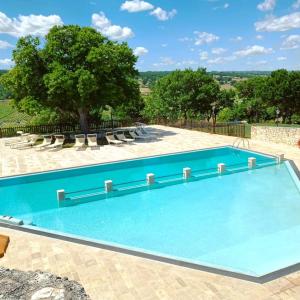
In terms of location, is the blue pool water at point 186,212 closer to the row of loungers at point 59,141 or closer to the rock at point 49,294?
the rock at point 49,294

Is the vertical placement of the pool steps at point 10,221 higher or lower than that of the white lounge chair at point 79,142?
lower

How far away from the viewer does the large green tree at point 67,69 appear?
60.4 feet

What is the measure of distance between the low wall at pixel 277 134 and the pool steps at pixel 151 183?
3780 mm

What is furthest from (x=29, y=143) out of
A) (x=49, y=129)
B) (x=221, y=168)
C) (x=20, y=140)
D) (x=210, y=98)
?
(x=210, y=98)

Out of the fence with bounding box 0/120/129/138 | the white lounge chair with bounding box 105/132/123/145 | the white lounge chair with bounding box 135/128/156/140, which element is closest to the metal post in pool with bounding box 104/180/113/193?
the white lounge chair with bounding box 105/132/123/145

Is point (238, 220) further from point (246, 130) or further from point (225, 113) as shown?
point (225, 113)

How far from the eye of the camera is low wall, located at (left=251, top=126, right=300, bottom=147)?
57.9ft

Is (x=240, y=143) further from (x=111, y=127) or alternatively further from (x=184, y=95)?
(x=184, y=95)

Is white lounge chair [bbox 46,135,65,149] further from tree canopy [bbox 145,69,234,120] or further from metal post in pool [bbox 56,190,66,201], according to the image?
tree canopy [bbox 145,69,234,120]

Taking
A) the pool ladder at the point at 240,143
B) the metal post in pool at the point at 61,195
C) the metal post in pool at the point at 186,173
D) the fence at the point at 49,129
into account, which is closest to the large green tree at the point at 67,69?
the fence at the point at 49,129

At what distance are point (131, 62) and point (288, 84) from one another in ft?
73.1

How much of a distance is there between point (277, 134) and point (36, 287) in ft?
58.9

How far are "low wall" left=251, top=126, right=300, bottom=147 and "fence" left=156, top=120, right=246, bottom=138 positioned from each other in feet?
3.47

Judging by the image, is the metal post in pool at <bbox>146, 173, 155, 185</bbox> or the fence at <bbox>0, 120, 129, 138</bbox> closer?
the metal post in pool at <bbox>146, 173, 155, 185</bbox>
